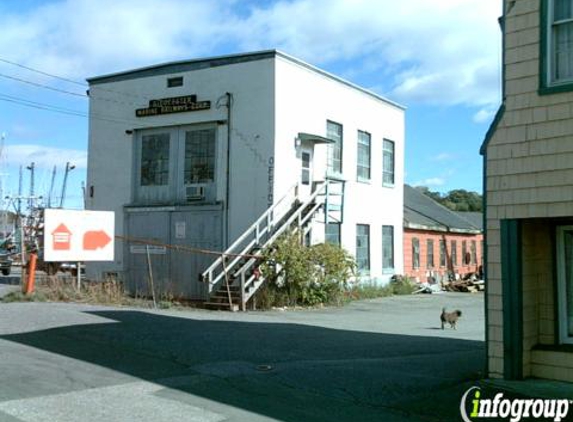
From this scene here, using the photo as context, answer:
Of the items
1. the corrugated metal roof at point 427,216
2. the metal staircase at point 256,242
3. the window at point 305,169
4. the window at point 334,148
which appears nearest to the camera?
the metal staircase at point 256,242

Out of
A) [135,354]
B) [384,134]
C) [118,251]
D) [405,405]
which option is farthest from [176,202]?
[405,405]

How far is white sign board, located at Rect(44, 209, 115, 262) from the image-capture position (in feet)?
59.9

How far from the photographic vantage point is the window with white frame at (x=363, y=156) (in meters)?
27.2

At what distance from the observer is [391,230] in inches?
1170

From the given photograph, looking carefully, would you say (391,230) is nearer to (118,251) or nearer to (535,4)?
(118,251)

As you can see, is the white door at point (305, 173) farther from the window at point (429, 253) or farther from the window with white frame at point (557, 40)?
the window with white frame at point (557, 40)

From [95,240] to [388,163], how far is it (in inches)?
557

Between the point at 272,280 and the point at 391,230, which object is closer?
the point at 272,280

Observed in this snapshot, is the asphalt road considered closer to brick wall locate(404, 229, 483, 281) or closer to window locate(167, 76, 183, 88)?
window locate(167, 76, 183, 88)

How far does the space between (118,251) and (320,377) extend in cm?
1785

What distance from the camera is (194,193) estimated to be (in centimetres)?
2380

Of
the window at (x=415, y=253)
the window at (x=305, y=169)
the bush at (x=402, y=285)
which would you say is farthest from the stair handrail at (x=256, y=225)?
the window at (x=415, y=253)

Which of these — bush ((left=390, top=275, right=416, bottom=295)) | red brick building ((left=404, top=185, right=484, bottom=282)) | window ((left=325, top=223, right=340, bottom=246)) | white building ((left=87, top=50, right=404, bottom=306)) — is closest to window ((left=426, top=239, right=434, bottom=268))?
red brick building ((left=404, top=185, right=484, bottom=282))

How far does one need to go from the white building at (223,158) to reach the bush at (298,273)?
1047 millimetres
